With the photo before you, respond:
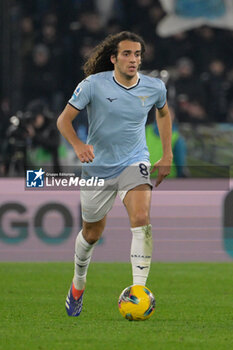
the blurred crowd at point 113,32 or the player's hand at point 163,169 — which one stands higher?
the player's hand at point 163,169

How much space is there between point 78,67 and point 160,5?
4.84 feet

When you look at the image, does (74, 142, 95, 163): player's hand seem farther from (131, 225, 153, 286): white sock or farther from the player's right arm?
(131, 225, 153, 286): white sock

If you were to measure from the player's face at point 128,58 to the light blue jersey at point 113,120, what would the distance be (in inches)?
4.0

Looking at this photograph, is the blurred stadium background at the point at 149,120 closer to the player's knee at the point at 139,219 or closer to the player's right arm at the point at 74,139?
the player's right arm at the point at 74,139

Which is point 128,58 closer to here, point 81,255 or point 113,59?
point 113,59

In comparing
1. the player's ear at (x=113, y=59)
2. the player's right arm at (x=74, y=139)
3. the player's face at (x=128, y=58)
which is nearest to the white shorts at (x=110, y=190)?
the player's right arm at (x=74, y=139)

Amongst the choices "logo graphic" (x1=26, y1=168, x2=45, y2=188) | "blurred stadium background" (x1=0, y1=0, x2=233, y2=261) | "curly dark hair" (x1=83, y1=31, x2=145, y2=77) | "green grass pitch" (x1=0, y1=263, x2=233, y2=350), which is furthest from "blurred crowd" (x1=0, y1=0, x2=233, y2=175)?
"curly dark hair" (x1=83, y1=31, x2=145, y2=77)

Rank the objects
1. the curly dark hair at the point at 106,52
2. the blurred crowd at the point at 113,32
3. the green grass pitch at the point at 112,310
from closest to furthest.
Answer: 1. the green grass pitch at the point at 112,310
2. the curly dark hair at the point at 106,52
3. the blurred crowd at the point at 113,32

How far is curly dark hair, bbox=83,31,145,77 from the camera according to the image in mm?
6445

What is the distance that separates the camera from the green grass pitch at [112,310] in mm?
5409

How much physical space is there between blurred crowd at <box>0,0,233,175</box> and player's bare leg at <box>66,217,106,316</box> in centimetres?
589

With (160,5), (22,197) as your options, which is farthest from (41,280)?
(160,5)

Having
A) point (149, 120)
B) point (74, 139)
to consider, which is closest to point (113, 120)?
point (74, 139)

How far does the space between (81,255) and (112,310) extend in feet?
1.75
